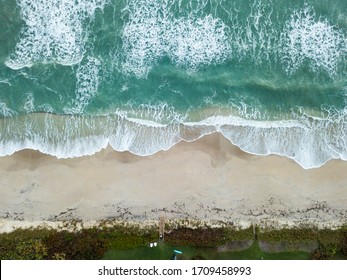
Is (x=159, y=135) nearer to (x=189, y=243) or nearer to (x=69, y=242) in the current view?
(x=189, y=243)

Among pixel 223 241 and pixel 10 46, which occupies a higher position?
Answer: pixel 10 46

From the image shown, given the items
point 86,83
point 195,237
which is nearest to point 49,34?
point 86,83

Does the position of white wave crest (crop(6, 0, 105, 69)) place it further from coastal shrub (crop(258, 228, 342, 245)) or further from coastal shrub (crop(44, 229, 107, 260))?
coastal shrub (crop(258, 228, 342, 245))

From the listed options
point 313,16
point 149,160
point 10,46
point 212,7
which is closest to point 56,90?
point 10,46

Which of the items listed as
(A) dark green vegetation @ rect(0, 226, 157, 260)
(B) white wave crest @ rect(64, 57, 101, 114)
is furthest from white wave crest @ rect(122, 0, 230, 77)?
(A) dark green vegetation @ rect(0, 226, 157, 260)

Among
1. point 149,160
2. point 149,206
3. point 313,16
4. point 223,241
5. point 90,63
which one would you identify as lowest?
point 223,241

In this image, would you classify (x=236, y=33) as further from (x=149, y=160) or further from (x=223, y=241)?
(x=223, y=241)
